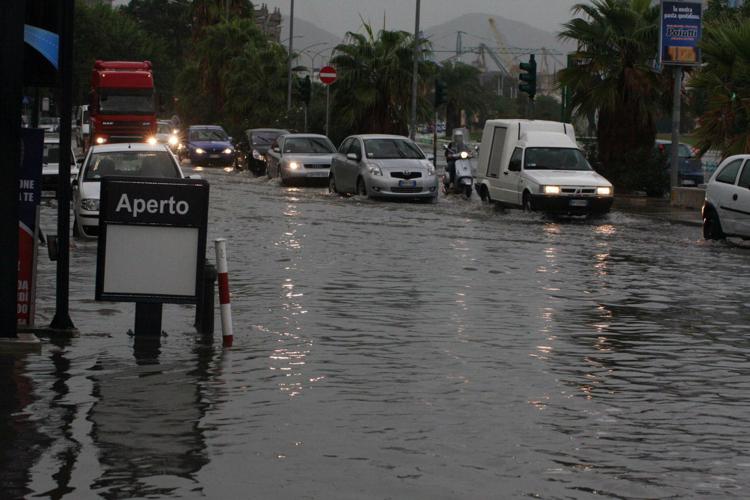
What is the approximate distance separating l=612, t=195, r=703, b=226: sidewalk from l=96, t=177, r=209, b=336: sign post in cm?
2024

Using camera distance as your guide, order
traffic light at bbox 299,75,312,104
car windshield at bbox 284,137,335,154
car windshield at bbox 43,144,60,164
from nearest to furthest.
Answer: car windshield at bbox 43,144,60,164
car windshield at bbox 284,137,335,154
traffic light at bbox 299,75,312,104

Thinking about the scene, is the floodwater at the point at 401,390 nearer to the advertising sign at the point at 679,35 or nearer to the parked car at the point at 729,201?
the parked car at the point at 729,201

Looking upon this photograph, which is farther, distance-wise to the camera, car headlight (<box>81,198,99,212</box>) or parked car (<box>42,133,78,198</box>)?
parked car (<box>42,133,78,198</box>)

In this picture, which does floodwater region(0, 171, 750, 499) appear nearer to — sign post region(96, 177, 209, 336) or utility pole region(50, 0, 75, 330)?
sign post region(96, 177, 209, 336)

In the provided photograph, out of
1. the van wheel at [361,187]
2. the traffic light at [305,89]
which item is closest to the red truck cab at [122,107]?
the traffic light at [305,89]

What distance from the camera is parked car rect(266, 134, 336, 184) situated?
1795 inches

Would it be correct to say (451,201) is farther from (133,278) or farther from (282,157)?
(133,278)

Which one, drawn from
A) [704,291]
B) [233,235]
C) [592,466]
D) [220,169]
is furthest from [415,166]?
[592,466]

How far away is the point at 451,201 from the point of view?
4000 centimetres

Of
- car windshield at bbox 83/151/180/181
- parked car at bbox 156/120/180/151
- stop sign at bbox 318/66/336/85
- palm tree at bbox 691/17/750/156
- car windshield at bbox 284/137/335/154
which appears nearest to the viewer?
car windshield at bbox 83/151/180/181

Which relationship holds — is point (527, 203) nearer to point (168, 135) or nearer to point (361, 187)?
point (361, 187)

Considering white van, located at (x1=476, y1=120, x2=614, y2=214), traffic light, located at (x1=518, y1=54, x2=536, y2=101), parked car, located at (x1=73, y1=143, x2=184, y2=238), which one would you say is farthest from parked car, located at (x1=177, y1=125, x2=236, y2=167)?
parked car, located at (x1=73, y1=143, x2=184, y2=238)

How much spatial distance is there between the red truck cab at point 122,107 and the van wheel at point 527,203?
84.2 ft

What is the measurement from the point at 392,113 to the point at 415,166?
786 inches
